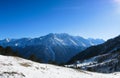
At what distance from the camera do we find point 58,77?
3716cm

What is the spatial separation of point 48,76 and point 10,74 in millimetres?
7255

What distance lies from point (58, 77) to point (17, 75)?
825cm

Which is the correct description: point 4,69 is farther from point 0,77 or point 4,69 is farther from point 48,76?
point 48,76

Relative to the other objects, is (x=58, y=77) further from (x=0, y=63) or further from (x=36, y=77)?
(x=0, y=63)

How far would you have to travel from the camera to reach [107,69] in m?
197

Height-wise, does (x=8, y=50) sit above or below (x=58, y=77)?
above

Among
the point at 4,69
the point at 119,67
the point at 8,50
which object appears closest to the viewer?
the point at 4,69

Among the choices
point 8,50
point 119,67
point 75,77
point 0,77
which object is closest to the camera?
point 0,77

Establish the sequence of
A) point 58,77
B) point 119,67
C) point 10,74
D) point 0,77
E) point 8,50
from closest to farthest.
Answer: point 0,77 < point 10,74 < point 58,77 < point 8,50 < point 119,67

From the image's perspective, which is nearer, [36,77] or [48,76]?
[36,77]

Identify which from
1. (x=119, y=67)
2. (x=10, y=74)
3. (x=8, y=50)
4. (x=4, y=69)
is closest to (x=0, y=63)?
(x=4, y=69)

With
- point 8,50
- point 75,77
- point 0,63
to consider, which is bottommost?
point 75,77

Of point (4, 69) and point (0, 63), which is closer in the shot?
point (4, 69)

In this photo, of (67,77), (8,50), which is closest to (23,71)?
(67,77)
